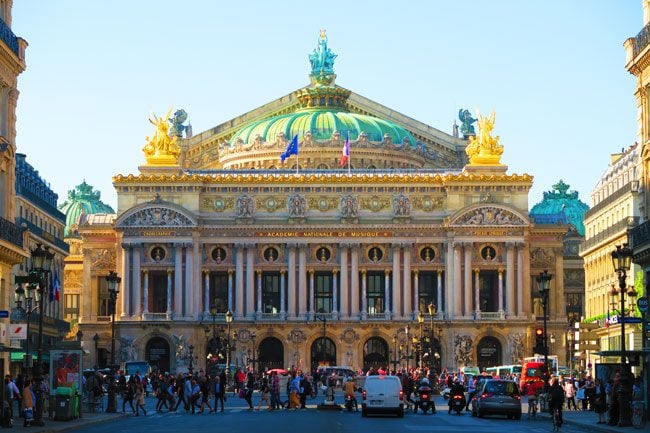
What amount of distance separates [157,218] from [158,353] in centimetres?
1332

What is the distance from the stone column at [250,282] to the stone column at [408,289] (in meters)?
15.0

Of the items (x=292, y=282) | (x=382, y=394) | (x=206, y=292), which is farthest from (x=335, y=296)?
(x=382, y=394)

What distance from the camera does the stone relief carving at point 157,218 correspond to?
15688 cm

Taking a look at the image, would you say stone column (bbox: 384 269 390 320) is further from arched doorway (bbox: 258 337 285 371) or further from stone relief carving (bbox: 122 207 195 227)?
stone relief carving (bbox: 122 207 195 227)

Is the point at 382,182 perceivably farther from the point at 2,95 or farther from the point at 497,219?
the point at 2,95

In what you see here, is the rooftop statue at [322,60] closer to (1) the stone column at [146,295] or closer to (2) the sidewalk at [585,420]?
(1) the stone column at [146,295]

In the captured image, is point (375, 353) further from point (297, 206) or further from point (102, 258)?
point (102, 258)

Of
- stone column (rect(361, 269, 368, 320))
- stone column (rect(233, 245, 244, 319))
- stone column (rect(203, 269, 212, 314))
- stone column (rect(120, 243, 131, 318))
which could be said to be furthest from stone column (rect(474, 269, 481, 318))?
stone column (rect(120, 243, 131, 318))

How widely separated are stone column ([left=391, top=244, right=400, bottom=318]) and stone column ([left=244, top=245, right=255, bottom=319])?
14.0 metres

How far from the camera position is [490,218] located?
157 m

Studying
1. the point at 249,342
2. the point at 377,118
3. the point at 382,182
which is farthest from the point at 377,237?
the point at 377,118

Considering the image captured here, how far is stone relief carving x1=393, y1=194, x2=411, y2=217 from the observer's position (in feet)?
518

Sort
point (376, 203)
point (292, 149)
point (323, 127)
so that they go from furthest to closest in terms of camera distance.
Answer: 1. point (323, 127)
2. point (376, 203)
3. point (292, 149)

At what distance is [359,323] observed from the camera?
15650 cm
